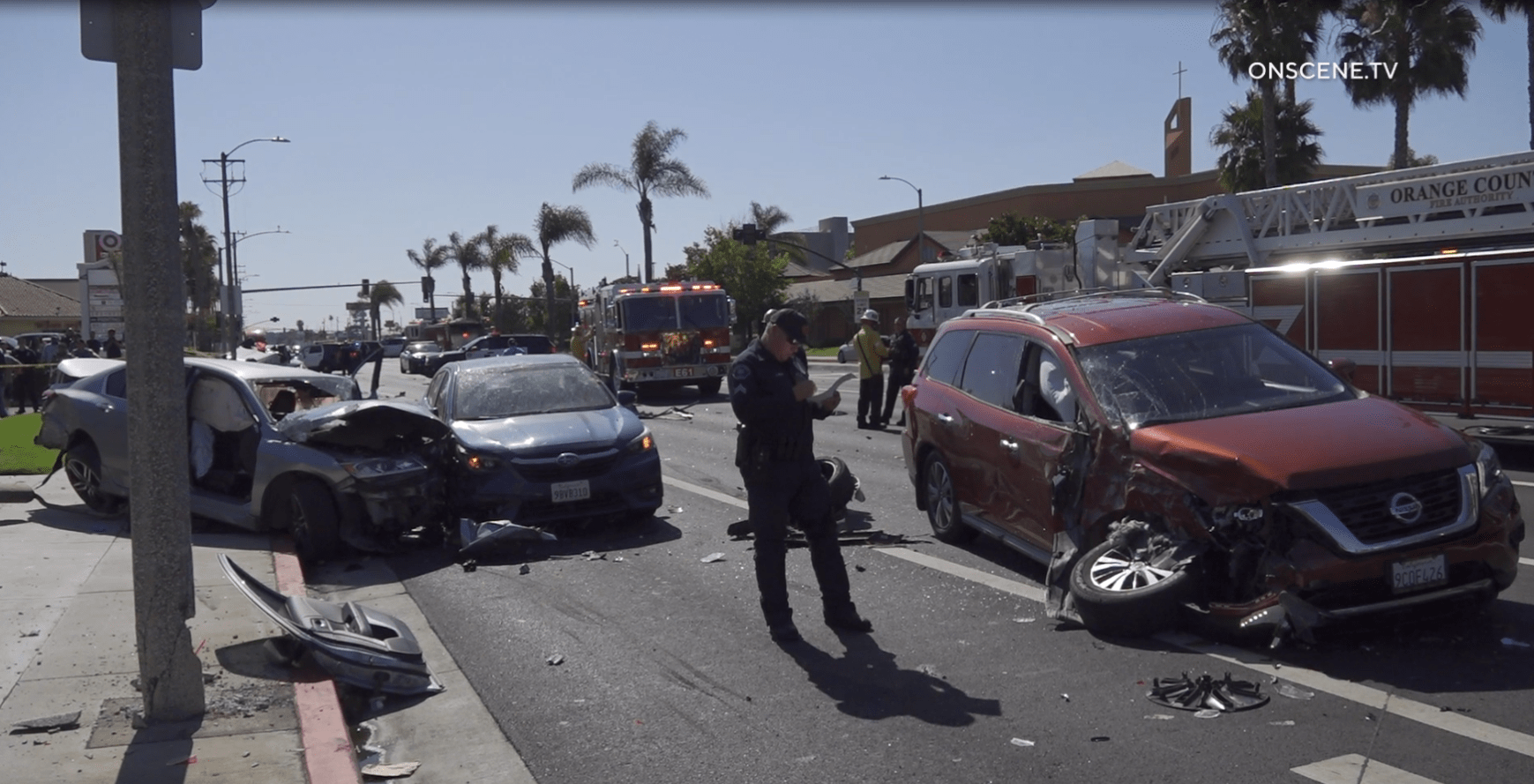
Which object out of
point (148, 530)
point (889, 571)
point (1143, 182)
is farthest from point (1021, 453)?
point (1143, 182)

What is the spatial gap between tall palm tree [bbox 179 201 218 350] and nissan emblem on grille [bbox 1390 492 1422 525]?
176ft

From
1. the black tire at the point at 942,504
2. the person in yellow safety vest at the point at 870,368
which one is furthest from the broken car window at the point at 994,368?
the person in yellow safety vest at the point at 870,368

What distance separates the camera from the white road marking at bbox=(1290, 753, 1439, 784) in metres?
4.64

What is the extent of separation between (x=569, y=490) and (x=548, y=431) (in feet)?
2.29

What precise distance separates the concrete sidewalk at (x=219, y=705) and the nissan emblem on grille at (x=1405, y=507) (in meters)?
4.07

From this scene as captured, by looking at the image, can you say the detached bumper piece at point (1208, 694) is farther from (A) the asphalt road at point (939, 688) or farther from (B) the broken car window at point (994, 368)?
(B) the broken car window at point (994, 368)

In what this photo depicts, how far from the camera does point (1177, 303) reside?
330 inches

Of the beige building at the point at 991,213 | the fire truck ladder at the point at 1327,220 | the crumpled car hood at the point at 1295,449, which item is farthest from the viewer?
the beige building at the point at 991,213

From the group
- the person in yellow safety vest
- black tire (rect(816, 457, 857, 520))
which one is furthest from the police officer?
the person in yellow safety vest

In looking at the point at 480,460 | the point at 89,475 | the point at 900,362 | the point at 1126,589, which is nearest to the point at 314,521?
the point at 480,460

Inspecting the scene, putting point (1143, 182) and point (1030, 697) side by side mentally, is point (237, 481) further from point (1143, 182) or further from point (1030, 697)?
point (1143, 182)

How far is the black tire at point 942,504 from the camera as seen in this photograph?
9.18 metres

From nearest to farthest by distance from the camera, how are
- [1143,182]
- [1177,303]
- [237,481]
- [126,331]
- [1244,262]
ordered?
[126,331] → [1177,303] → [237,481] → [1244,262] → [1143,182]

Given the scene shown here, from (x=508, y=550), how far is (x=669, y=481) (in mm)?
4301
